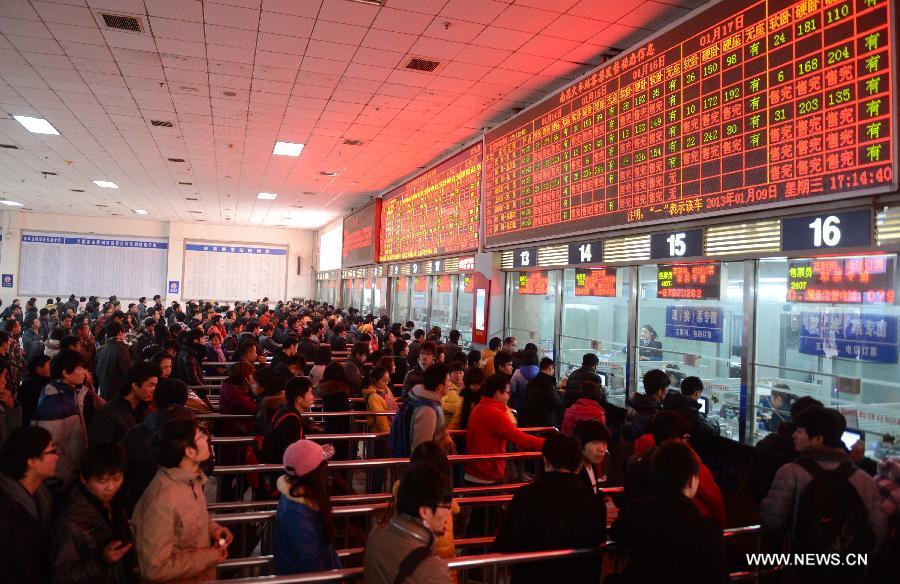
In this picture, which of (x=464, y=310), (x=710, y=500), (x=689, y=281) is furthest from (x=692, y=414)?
(x=464, y=310)

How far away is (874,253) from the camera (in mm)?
3797

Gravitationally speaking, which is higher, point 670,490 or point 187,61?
point 187,61

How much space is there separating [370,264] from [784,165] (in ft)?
43.0

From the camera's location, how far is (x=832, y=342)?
4203 mm

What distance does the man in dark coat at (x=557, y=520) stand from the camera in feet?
7.72

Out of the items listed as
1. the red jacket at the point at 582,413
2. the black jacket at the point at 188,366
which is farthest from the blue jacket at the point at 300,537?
the black jacket at the point at 188,366

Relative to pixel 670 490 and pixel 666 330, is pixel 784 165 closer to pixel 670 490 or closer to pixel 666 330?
pixel 666 330

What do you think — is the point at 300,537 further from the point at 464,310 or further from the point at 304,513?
the point at 464,310

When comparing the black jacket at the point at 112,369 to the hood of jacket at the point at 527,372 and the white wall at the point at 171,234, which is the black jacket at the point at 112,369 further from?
the white wall at the point at 171,234

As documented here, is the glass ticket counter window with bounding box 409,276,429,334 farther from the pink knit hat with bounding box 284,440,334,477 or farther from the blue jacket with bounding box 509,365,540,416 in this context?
the pink knit hat with bounding box 284,440,334,477

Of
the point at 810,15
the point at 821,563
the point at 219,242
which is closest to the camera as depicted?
the point at 821,563

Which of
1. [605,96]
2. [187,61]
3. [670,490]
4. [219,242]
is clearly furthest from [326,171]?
[219,242]

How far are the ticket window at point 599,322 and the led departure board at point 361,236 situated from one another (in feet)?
29.1

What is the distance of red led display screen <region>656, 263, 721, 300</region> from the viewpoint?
5094 mm
